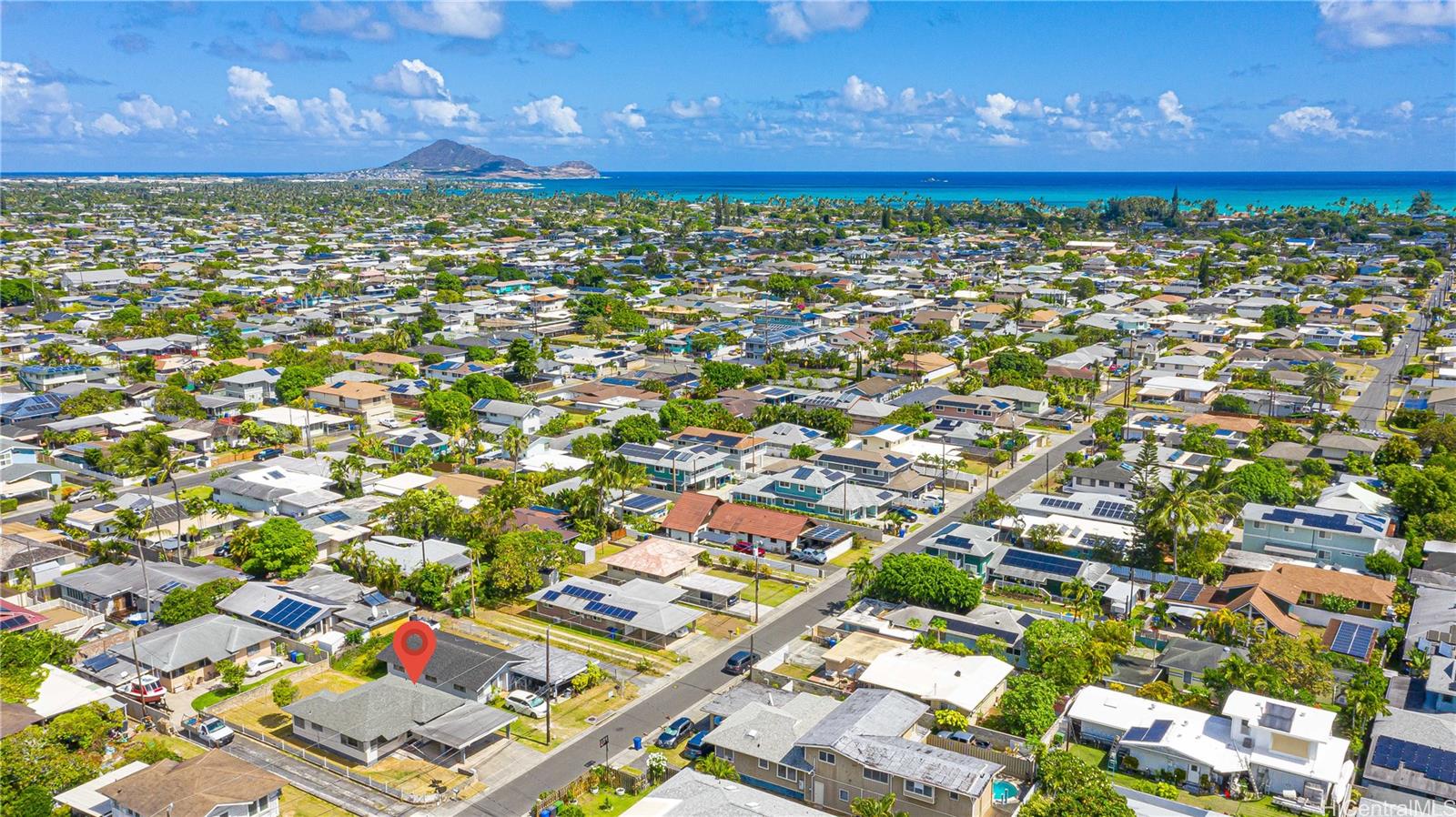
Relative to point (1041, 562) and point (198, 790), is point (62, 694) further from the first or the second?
point (1041, 562)

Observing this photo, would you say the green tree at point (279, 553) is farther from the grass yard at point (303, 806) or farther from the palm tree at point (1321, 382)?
the palm tree at point (1321, 382)

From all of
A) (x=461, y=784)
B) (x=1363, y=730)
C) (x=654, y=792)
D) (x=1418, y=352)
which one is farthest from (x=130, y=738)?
(x=1418, y=352)

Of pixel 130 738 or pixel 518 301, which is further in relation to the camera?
pixel 518 301

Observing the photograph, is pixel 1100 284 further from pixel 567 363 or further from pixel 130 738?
pixel 130 738

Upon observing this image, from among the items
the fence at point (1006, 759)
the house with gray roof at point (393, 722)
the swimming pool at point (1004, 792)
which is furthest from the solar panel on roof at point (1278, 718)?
the house with gray roof at point (393, 722)

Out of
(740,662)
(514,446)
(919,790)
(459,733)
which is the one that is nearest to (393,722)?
(459,733)

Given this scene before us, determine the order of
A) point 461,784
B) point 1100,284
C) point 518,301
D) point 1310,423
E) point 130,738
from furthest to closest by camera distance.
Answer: point 1100,284
point 518,301
point 1310,423
point 130,738
point 461,784
